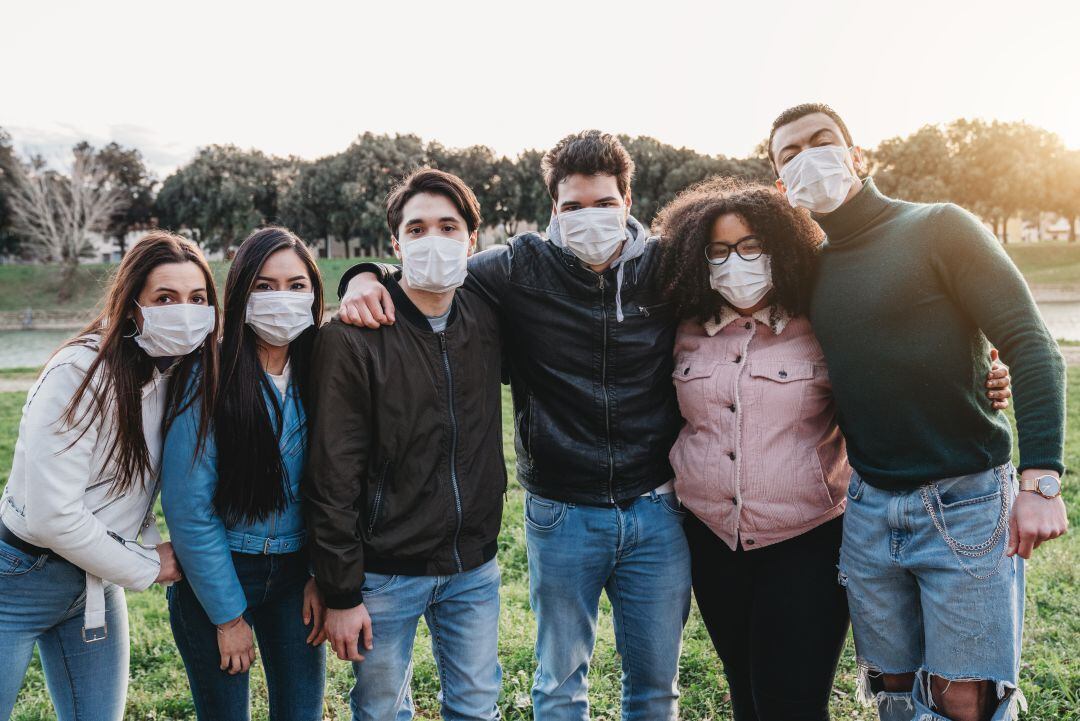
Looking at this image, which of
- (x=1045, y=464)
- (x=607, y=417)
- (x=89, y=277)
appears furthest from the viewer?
(x=89, y=277)

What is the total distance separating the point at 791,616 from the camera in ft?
9.33

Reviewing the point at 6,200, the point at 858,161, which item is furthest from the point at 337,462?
the point at 6,200

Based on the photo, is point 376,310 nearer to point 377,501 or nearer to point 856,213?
point 377,501

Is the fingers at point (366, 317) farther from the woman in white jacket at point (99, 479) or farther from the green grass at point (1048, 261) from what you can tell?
the green grass at point (1048, 261)

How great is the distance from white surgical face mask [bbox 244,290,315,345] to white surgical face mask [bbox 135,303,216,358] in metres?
0.18

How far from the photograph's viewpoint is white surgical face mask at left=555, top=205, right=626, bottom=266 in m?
3.13

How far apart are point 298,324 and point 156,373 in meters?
0.54

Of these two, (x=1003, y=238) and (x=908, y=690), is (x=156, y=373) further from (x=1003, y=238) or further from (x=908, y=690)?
(x=1003, y=238)

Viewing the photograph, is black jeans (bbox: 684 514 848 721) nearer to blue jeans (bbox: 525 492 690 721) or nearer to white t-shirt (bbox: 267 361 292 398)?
blue jeans (bbox: 525 492 690 721)

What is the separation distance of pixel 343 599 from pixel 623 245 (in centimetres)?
186

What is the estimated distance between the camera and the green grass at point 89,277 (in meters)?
35.7

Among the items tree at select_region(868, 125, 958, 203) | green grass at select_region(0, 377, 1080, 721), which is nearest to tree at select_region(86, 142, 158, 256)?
tree at select_region(868, 125, 958, 203)

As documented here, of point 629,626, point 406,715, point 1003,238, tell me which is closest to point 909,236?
point 629,626

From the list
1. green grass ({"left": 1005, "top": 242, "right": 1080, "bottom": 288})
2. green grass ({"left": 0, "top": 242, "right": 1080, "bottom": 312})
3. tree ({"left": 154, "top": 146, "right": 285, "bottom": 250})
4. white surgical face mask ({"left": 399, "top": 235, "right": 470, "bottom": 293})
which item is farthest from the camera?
tree ({"left": 154, "top": 146, "right": 285, "bottom": 250})
